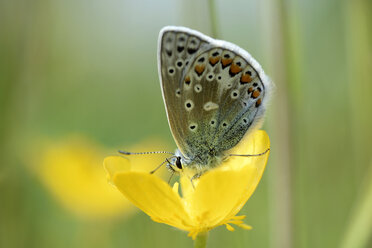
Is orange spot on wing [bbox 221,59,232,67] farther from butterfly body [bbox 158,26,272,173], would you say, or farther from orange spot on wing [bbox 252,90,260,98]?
orange spot on wing [bbox 252,90,260,98]

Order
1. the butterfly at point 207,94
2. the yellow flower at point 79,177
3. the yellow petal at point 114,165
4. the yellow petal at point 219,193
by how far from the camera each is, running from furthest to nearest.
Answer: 1. the yellow flower at point 79,177
2. the butterfly at point 207,94
3. the yellow petal at point 114,165
4. the yellow petal at point 219,193

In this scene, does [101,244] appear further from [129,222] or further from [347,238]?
[347,238]

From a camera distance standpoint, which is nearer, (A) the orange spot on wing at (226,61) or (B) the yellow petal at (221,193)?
(B) the yellow petal at (221,193)

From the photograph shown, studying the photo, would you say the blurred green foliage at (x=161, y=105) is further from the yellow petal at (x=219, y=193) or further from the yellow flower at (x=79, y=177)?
the yellow petal at (x=219, y=193)

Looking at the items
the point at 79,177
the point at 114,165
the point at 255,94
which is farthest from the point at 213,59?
the point at 79,177

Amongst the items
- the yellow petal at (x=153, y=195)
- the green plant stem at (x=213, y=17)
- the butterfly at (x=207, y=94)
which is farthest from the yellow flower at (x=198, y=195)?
the green plant stem at (x=213, y=17)

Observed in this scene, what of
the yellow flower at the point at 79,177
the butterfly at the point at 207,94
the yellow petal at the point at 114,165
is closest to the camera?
the yellow petal at the point at 114,165

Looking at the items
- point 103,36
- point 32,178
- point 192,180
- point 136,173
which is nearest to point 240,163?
point 192,180

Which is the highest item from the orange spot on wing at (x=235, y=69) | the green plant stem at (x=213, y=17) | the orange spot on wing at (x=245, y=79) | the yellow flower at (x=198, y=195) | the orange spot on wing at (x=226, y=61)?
the green plant stem at (x=213, y=17)
